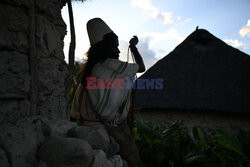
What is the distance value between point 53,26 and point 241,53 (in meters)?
7.68

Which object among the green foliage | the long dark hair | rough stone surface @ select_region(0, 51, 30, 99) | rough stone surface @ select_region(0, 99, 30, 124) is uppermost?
the long dark hair

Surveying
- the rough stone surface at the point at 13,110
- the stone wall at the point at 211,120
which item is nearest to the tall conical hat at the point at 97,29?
the rough stone surface at the point at 13,110

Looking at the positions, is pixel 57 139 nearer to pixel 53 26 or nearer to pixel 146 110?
pixel 53 26

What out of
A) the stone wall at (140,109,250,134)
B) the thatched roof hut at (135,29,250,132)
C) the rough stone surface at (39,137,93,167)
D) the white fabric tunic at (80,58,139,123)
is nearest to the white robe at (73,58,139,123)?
the white fabric tunic at (80,58,139,123)

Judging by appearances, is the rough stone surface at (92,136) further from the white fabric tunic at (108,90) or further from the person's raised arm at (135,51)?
the person's raised arm at (135,51)

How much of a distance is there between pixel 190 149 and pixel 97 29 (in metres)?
1.93

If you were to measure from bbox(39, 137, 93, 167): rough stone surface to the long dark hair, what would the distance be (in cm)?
74

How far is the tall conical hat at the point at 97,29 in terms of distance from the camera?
161 centimetres

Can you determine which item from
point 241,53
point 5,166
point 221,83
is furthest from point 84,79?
point 241,53

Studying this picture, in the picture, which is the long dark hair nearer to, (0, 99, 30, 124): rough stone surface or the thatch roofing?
(0, 99, 30, 124): rough stone surface

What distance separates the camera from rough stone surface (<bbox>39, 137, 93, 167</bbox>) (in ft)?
2.78

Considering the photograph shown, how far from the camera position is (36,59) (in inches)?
47.5

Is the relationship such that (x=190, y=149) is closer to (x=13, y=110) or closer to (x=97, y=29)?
(x=97, y=29)

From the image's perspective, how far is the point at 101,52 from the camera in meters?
1.58
